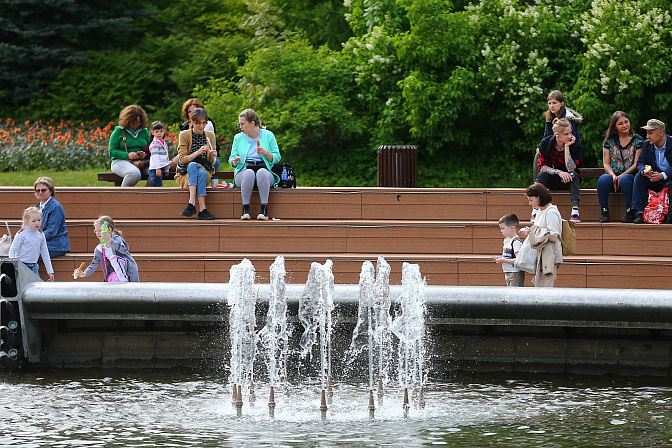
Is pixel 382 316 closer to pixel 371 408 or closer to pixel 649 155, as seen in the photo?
pixel 371 408

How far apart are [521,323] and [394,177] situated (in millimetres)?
5177

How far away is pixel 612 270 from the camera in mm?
11930

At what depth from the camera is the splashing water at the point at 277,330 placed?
967 centimetres

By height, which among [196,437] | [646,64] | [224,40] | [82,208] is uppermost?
[224,40]

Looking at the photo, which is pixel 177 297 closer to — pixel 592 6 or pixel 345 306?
pixel 345 306

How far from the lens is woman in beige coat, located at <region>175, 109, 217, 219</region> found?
1301 cm

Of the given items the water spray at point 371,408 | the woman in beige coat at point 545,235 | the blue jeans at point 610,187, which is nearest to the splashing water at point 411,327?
the water spray at point 371,408

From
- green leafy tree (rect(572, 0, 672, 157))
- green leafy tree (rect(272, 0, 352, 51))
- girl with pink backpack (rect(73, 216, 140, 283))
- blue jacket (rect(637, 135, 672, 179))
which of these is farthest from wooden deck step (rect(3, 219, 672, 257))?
green leafy tree (rect(272, 0, 352, 51))

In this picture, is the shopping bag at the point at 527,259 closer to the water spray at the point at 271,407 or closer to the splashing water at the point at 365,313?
the splashing water at the point at 365,313

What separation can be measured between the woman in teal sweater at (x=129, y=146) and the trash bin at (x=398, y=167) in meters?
3.11

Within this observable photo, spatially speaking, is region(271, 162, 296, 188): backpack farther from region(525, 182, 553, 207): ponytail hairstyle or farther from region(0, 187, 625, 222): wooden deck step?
region(525, 182, 553, 207): ponytail hairstyle

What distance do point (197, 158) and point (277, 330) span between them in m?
3.54

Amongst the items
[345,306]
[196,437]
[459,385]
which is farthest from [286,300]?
[196,437]

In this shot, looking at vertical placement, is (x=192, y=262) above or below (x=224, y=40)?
below
